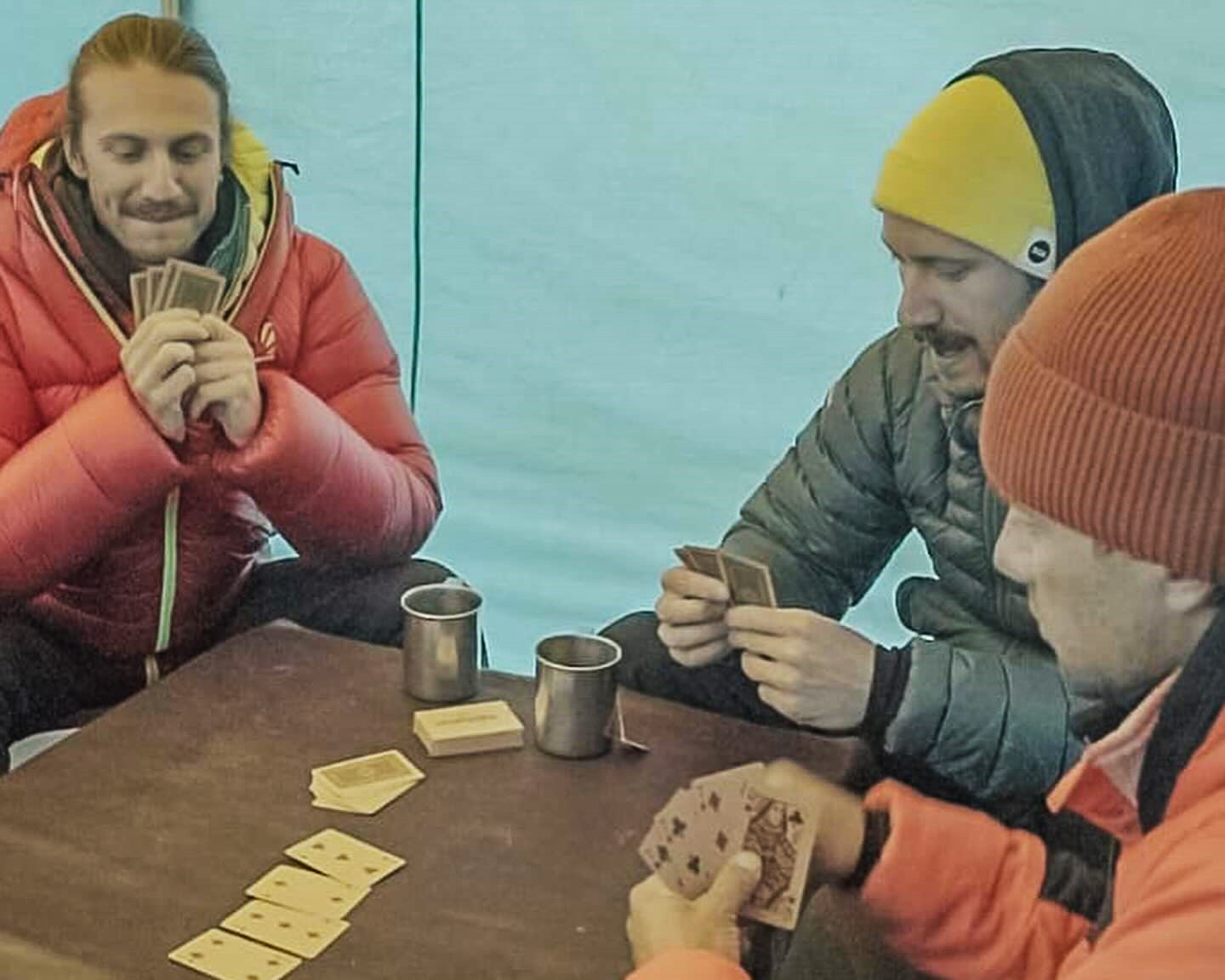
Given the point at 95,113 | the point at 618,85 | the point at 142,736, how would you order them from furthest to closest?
the point at 618,85 → the point at 95,113 → the point at 142,736

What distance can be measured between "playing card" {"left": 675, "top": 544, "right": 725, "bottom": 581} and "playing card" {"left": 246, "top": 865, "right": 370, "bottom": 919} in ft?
1.73

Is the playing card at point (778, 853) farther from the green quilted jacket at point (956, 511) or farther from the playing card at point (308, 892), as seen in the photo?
the green quilted jacket at point (956, 511)

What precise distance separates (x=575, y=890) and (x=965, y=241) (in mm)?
777

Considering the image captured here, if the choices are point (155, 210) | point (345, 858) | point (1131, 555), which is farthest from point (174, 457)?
point (1131, 555)

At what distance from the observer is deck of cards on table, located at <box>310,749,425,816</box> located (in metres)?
1.47

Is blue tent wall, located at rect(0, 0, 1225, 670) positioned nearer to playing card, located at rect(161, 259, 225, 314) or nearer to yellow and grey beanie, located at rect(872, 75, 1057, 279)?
yellow and grey beanie, located at rect(872, 75, 1057, 279)

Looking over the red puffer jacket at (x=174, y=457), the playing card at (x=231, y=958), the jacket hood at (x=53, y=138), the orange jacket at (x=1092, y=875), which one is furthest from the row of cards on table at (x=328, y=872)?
the jacket hood at (x=53, y=138)

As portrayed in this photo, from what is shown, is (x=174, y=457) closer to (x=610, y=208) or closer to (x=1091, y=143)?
(x=610, y=208)

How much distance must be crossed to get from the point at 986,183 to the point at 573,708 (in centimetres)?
66

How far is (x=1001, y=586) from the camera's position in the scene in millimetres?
1872

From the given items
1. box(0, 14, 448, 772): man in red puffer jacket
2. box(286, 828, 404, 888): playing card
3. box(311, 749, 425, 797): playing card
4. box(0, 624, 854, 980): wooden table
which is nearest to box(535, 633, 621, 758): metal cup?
box(0, 624, 854, 980): wooden table

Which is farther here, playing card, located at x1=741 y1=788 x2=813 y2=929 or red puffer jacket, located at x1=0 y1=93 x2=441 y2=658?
red puffer jacket, located at x1=0 y1=93 x2=441 y2=658

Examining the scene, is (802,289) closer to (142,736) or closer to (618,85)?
(618,85)

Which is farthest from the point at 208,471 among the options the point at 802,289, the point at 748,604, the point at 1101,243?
the point at 1101,243
